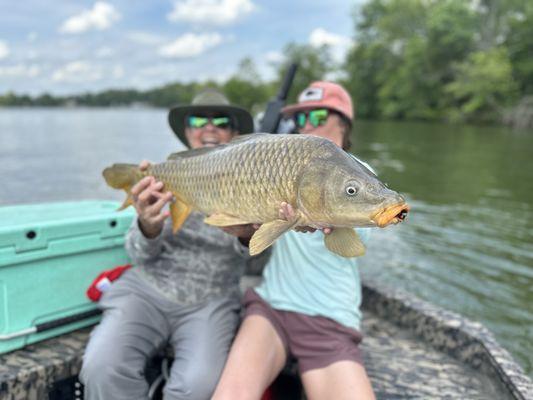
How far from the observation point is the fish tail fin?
3.05m

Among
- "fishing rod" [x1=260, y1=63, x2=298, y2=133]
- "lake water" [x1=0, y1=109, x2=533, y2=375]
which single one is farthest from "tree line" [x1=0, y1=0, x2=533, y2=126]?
"fishing rod" [x1=260, y1=63, x2=298, y2=133]

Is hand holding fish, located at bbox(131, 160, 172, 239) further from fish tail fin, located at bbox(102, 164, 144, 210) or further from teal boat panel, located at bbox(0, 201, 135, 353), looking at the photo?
teal boat panel, located at bbox(0, 201, 135, 353)

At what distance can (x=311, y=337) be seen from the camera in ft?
9.61

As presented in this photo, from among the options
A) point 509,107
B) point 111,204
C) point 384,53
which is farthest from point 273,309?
point 384,53

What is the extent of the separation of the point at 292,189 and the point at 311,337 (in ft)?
3.77

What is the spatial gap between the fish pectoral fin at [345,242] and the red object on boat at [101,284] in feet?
5.45

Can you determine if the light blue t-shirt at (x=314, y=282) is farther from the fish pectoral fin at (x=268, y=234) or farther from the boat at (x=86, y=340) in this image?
the fish pectoral fin at (x=268, y=234)

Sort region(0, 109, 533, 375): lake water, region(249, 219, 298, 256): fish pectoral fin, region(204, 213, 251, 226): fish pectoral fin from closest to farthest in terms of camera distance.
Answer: region(249, 219, 298, 256): fish pectoral fin → region(204, 213, 251, 226): fish pectoral fin → region(0, 109, 533, 375): lake water

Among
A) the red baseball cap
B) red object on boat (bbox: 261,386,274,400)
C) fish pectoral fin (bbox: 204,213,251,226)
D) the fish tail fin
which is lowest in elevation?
red object on boat (bbox: 261,386,274,400)

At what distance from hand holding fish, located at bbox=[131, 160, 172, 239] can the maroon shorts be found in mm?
828

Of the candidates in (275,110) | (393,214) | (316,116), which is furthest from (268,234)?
(275,110)

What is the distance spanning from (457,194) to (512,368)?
421 inches

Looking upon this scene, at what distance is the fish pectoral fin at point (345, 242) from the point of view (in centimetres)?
229

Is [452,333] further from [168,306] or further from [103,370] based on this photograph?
[103,370]
